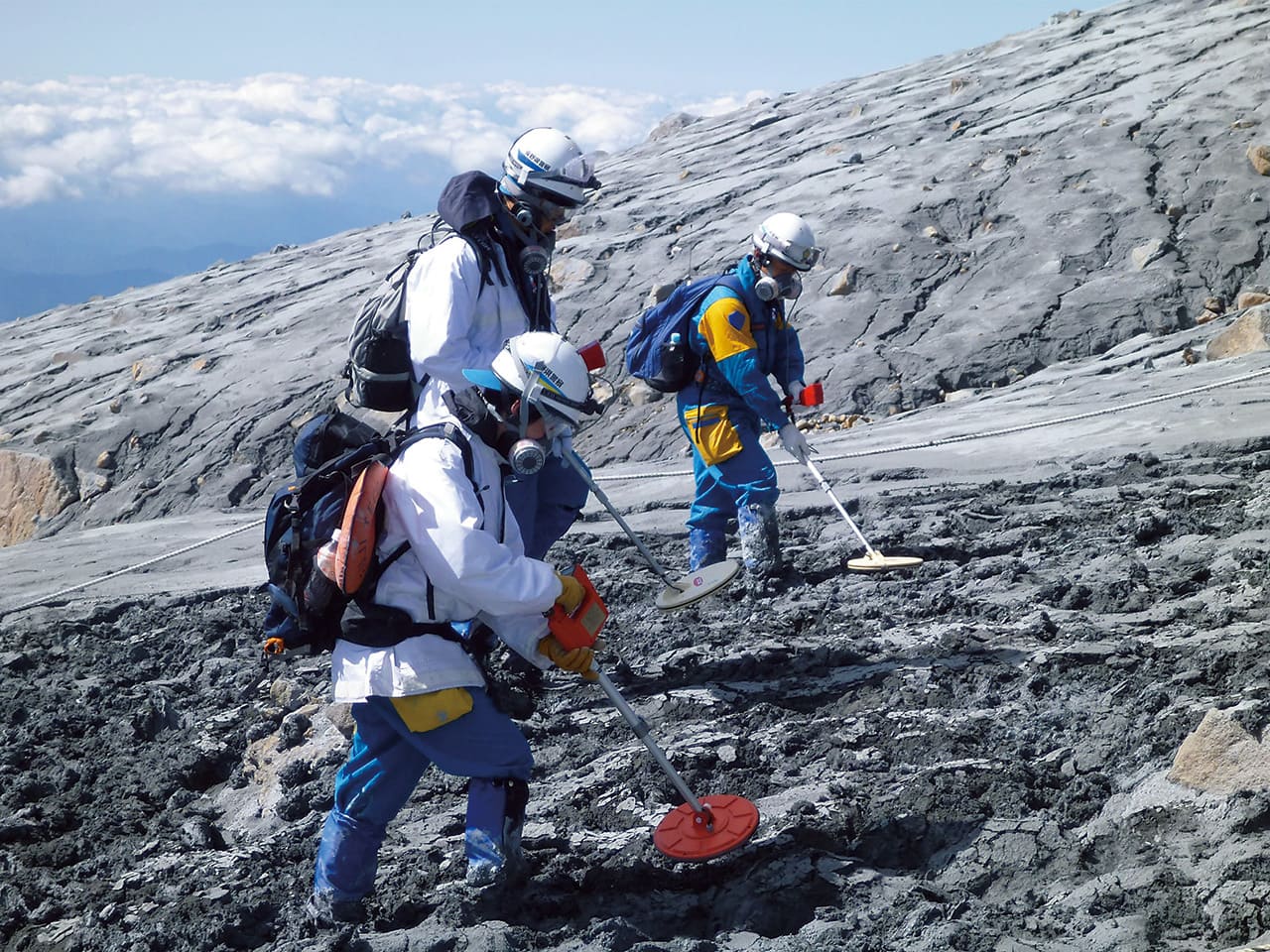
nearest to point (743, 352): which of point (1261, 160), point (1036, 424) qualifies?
point (1036, 424)

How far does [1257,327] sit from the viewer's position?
8.68m

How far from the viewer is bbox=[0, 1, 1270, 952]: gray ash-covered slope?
3359 mm

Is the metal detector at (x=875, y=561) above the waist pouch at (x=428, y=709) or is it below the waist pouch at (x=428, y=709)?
below

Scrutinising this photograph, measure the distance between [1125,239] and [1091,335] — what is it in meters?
1.62

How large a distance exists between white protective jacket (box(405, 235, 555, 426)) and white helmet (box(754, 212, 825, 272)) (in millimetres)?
1503

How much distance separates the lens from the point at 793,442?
572 centimetres

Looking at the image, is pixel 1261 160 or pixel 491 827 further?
pixel 1261 160

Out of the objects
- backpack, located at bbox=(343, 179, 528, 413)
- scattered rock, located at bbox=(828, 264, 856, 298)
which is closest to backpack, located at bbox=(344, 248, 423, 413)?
backpack, located at bbox=(343, 179, 528, 413)

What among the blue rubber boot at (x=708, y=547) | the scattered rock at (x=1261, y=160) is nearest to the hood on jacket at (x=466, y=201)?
the blue rubber boot at (x=708, y=547)

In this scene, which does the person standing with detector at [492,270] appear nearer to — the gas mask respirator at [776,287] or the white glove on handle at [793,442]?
the gas mask respirator at [776,287]

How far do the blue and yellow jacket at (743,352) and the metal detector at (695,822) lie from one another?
7.34 feet

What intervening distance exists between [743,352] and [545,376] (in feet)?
7.42

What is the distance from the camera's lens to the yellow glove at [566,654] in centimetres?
338

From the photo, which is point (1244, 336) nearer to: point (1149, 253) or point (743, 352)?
point (1149, 253)
